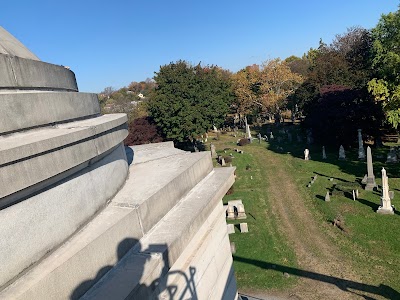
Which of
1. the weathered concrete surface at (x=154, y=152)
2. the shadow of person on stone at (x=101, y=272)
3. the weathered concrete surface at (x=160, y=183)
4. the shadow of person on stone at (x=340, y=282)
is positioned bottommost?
the shadow of person on stone at (x=340, y=282)

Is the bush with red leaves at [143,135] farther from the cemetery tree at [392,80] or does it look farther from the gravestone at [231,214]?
the cemetery tree at [392,80]

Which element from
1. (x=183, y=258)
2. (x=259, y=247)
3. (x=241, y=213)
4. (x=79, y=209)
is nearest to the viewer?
(x=79, y=209)

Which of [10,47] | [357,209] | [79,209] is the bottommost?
[357,209]

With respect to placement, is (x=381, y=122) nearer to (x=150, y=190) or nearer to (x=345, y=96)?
(x=345, y=96)

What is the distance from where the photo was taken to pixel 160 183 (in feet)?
15.8

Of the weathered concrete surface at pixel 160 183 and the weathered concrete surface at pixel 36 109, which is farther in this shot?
the weathered concrete surface at pixel 160 183

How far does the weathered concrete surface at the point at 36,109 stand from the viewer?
10.5ft

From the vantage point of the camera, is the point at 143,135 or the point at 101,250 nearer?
the point at 101,250

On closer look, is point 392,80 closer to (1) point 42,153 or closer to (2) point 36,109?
(2) point 36,109

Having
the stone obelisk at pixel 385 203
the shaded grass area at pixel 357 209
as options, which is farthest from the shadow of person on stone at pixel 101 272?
the stone obelisk at pixel 385 203

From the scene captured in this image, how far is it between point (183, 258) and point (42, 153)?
7.68 ft

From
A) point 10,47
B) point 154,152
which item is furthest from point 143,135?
point 10,47

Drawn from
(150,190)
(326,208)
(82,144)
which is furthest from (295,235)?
(82,144)

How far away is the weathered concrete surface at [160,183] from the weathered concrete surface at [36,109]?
127 centimetres
